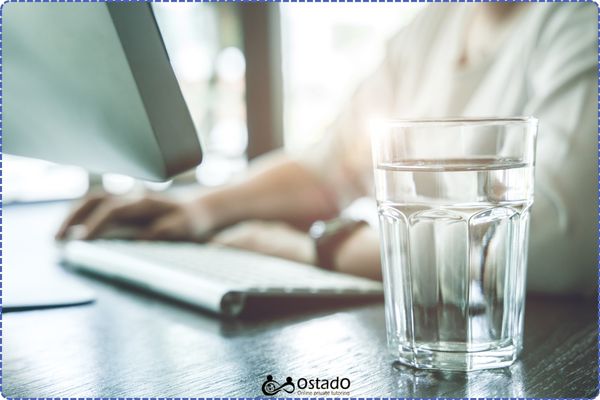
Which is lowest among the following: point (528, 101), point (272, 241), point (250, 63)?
point (272, 241)

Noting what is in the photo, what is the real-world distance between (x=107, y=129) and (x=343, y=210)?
748 mm

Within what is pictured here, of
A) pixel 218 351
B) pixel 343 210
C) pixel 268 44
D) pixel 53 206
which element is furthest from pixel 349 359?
pixel 268 44

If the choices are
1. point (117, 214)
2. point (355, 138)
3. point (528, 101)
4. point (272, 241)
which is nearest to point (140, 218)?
point (117, 214)

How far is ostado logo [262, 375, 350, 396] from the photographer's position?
38cm

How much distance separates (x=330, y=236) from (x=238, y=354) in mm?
299

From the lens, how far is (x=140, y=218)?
941 millimetres

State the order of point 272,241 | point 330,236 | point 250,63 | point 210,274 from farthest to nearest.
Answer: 1. point 250,63
2. point 272,241
3. point 330,236
4. point 210,274

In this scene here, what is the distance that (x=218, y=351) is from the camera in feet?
1.48

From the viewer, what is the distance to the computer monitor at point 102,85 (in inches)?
16.7

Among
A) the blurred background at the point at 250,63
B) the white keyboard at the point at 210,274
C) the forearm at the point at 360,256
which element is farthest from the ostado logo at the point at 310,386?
the blurred background at the point at 250,63

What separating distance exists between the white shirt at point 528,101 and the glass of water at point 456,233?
0.23 metres

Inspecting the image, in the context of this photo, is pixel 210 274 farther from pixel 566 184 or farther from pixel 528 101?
pixel 528 101

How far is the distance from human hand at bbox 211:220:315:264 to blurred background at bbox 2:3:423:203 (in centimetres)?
156

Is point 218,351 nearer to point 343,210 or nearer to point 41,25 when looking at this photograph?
point 41,25
